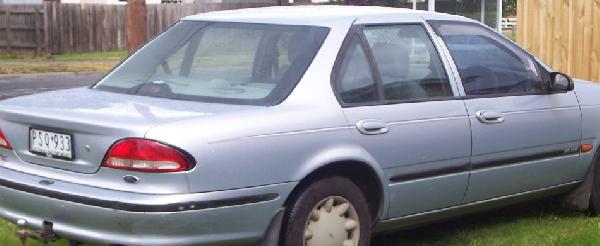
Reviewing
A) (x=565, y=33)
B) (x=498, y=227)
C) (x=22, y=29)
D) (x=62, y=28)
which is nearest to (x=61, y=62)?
(x=22, y=29)

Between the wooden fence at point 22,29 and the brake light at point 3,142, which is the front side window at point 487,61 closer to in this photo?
the brake light at point 3,142

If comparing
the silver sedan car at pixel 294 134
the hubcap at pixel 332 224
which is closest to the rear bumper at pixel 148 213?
the silver sedan car at pixel 294 134

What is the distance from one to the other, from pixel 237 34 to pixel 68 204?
1573 millimetres

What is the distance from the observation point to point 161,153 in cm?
460

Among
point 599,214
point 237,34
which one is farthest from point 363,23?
point 599,214

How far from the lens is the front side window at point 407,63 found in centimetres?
575

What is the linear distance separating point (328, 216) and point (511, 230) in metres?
2.00

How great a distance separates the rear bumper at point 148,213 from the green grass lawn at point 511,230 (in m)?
1.21

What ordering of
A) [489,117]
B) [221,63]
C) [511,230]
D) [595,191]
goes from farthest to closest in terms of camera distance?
[595,191] → [511,230] → [489,117] → [221,63]

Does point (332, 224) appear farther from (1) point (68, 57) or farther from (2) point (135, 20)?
(1) point (68, 57)

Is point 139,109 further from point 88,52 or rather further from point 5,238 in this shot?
point 88,52

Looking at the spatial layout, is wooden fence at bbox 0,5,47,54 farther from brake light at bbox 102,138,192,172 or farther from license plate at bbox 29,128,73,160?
brake light at bbox 102,138,192,172

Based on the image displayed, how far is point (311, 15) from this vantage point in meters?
5.92

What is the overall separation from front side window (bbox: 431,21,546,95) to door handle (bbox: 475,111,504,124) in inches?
6.0
